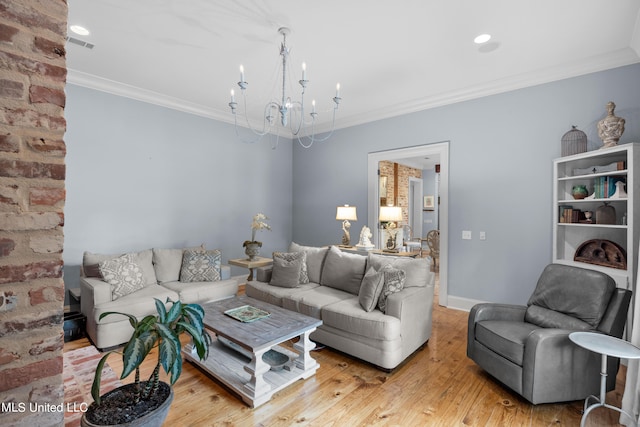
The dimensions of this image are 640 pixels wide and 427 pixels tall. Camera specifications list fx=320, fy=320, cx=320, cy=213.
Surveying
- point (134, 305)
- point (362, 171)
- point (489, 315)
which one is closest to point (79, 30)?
point (134, 305)

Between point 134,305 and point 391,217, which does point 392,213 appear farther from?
point 134,305

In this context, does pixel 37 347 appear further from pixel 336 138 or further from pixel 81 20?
pixel 336 138

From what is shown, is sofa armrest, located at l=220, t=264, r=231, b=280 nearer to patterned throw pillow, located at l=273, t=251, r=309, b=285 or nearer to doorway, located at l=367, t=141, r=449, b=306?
patterned throw pillow, located at l=273, t=251, r=309, b=285

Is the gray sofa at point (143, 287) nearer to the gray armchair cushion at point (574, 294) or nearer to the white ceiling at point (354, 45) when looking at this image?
Result: the white ceiling at point (354, 45)

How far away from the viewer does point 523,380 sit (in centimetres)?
220

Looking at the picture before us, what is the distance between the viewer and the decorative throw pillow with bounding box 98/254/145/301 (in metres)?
3.27

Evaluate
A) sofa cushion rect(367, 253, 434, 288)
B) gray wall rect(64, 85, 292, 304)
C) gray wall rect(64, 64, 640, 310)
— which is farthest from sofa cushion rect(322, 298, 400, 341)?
gray wall rect(64, 85, 292, 304)

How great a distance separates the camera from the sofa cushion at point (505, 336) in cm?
227

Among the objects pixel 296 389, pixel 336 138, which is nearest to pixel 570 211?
pixel 296 389

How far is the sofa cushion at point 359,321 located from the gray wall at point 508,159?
6.55 ft

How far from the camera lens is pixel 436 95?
14.1 ft

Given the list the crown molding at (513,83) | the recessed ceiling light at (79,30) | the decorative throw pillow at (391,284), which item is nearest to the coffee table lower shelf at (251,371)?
the decorative throw pillow at (391,284)

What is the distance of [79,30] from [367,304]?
139 inches

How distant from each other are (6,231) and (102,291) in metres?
2.83
